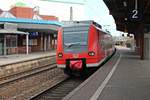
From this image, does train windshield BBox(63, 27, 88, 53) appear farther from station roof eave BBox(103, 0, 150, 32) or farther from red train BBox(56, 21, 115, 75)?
station roof eave BBox(103, 0, 150, 32)

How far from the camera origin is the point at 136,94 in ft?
39.8

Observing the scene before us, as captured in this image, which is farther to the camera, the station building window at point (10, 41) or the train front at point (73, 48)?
the station building window at point (10, 41)

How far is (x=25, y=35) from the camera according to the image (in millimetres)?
53656

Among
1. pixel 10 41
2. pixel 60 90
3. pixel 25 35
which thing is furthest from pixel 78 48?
pixel 25 35

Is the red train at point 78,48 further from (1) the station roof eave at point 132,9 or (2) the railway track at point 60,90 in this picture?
(1) the station roof eave at point 132,9

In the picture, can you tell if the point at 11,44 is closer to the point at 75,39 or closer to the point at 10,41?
the point at 10,41

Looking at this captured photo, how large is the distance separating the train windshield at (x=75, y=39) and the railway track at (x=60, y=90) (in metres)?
1.64

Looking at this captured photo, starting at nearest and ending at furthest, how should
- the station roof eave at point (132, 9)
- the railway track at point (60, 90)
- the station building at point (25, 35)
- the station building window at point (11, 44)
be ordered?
1. the railway track at point (60, 90)
2. the station roof eave at point (132, 9)
3. the station building at point (25, 35)
4. the station building window at point (11, 44)

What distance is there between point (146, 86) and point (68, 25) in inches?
310

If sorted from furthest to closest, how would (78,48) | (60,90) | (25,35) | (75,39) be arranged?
(25,35) < (75,39) < (78,48) < (60,90)

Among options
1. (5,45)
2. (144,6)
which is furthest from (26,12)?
(144,6)

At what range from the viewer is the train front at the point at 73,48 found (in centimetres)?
2036

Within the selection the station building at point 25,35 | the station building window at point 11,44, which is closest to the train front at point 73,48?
the station building at point 25,35

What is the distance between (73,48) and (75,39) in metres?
0.49
